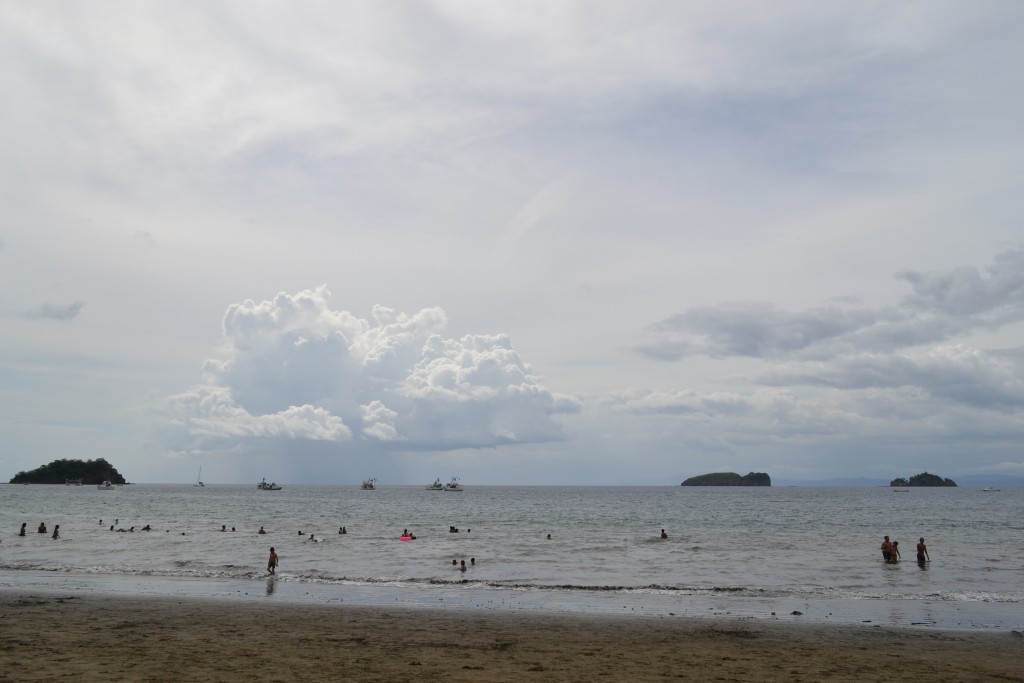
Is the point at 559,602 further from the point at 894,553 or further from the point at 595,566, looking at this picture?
the point at 894,553

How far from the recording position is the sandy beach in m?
17.0

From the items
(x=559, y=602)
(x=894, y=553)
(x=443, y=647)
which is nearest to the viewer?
(x=443, y=647)

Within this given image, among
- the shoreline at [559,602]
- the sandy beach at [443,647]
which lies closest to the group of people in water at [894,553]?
the shoreline at [559,602]

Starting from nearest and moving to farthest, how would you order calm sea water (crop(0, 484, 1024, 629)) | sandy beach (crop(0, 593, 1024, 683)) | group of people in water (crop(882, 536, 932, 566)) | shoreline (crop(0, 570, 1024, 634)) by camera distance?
sandy beach (crop(0, 593, 1024, 683)) < shoreline (crop(0, 570, 1024, 634)) < calm sea water (crop(0, 484, 1024, 629)) < group of people in water (crop(882, 536, 932, 566))

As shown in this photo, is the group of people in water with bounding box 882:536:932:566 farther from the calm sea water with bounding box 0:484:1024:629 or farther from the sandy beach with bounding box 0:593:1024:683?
the sandy beach with bounding box 0:593:1024:683

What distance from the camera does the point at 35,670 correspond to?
52.5 ft

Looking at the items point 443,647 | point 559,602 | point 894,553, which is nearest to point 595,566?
point 559,602

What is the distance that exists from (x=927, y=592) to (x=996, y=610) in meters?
4.94

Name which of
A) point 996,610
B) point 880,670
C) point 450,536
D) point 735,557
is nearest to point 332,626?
point 880,670

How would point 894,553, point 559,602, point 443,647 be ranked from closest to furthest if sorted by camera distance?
point 443,647
point 559,602
point 894,553

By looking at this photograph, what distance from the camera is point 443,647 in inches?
790

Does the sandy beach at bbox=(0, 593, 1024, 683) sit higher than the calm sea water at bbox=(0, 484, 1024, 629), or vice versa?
the sandy beach at bbox=(0, 593, 1024, 683)

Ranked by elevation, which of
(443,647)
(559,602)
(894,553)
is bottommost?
(559,602)

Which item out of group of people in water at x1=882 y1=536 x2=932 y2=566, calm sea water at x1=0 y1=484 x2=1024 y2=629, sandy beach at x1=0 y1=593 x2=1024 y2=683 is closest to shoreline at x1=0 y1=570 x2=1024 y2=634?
calm sea water at x1=0 y1=484 x2=1024 y2=629
